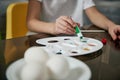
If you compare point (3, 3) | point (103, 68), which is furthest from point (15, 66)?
point (3, 3)

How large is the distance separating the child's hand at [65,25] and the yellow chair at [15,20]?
0.37 m

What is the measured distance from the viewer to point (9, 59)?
A: 0.54 m

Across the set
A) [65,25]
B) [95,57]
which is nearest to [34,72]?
[95,57]

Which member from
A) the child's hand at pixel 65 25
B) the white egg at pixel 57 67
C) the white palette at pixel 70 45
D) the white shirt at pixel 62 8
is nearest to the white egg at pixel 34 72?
the white egg at pixel 57 67

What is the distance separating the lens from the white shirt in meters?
1.01

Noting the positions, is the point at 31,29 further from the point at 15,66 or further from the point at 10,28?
the point at 15,66

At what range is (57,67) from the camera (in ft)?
1.21

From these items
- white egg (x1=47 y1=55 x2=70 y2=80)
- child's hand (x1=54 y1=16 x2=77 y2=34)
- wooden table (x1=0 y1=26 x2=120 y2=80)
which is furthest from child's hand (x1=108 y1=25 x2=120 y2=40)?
white egg (x1=47 y1=55 x2=70 y2=80)

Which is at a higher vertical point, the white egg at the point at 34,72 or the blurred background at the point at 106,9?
the blurred background at the point at 106,9

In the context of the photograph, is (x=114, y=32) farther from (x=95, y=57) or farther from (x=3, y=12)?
(x=3, y=12)

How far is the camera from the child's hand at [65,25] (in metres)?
0.74

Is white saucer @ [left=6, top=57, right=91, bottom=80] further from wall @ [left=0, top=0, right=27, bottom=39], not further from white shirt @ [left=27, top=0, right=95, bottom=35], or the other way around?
wall @ [left=0, top=0, right=27, bottom=39]

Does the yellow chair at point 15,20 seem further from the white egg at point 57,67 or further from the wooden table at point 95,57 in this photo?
the white egg at point 57,67

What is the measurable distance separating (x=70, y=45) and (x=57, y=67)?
268 millimetres
